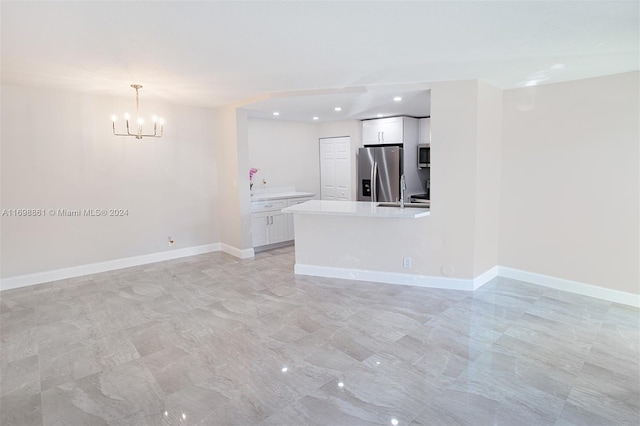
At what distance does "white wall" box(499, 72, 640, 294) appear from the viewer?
3.67 m

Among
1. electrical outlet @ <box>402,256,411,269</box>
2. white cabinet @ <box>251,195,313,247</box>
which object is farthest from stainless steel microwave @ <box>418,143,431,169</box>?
electrical outlet @ <box>402,256,411,269</box>

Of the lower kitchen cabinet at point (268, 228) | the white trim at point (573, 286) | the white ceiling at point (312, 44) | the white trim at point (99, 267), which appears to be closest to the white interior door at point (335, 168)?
the lower kitchen cabinet at point (268, 228)

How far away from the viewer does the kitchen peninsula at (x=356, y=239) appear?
4270 millimetres

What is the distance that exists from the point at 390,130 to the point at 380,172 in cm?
77

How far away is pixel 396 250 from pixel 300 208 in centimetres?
133

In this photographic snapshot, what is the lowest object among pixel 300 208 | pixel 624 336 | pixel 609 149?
pixel 624 336

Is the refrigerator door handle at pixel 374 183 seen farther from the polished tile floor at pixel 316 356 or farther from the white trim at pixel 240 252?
the polished tile floor at pixel 316 356

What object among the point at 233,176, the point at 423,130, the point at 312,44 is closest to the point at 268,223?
the point at 233,176

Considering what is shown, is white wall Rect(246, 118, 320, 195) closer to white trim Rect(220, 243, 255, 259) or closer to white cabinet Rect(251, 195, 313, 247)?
white cabinet Rect(251, 195, 313, 247)

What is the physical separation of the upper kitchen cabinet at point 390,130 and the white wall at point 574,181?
6.65 feet

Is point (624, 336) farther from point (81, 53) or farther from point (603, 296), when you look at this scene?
point (81, 53)

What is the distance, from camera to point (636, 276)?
3680 millimetres

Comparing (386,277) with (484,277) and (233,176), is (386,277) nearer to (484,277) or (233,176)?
(484,277)

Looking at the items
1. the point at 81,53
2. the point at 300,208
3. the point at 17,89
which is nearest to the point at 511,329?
the point at 300,208
